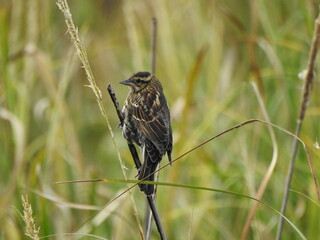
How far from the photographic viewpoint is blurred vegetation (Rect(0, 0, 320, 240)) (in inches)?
129

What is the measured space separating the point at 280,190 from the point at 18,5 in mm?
1772

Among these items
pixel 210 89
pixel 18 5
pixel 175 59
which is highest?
pixel 18 5

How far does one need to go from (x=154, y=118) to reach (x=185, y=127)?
2.97 ft

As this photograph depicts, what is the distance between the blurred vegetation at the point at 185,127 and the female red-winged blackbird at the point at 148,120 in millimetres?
491

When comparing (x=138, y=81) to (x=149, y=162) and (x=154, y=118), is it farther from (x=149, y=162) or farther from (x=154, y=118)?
(x=149, y=162)

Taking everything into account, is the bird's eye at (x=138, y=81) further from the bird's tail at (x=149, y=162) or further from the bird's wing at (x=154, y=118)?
the bird's tail at (x=149, y=162)

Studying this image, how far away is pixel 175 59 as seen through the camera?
4.25 metres

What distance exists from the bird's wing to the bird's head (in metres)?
0.05

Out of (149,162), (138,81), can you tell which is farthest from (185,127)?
(149,162)

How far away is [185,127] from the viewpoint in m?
3.50

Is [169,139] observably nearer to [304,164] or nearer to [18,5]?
[304,164]

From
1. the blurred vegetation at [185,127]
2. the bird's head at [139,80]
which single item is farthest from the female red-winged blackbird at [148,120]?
the blurred vegetation at [185,127]

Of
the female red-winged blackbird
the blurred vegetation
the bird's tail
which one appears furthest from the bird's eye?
the blurred vegetation

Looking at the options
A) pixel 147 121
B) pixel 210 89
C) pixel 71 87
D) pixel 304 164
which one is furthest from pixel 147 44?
pixel 147 121
